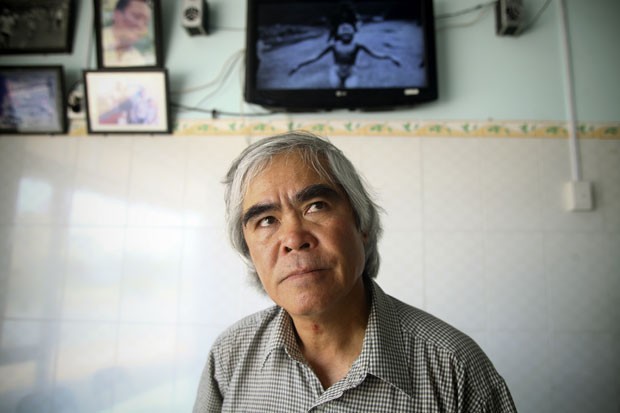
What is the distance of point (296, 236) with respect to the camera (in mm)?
803

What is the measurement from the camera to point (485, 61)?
67.7 inches

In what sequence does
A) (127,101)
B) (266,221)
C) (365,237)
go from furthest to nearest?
(127,101) < (365,237) < (266,221)

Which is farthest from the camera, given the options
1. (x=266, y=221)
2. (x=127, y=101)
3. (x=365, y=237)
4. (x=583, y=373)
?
(x=127, y=101)

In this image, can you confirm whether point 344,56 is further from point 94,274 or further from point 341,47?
point 94,274

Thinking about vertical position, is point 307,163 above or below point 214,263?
above

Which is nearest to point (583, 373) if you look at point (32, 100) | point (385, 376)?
point (385, 376)

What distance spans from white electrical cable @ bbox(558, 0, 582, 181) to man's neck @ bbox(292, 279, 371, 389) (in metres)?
1.35

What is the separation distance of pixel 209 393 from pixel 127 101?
141 centimetres

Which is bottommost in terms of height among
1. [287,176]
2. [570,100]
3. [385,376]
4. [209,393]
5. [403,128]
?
[209,393]

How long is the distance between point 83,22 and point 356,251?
1981mm

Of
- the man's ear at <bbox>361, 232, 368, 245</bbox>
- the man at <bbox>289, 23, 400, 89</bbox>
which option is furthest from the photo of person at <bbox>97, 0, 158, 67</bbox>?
the man's ear at <bbox>361, 232, 368, 245</bbox>

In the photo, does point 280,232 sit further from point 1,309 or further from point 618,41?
point 618,41

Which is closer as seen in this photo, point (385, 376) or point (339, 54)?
point (385, 376)

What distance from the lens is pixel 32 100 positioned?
5.76 feet
